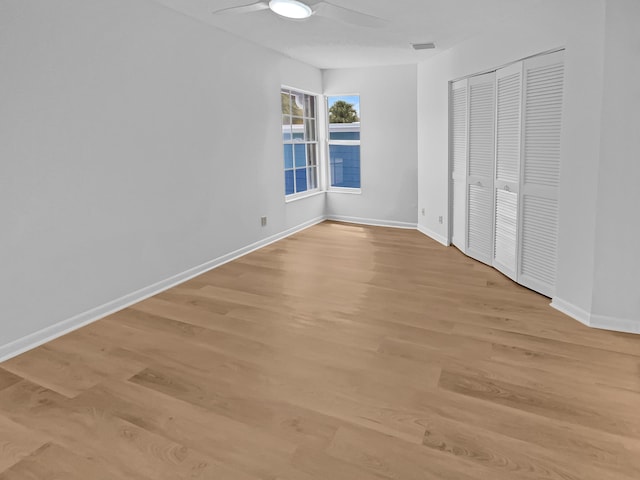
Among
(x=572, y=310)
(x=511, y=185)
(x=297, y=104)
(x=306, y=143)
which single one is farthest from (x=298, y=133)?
(x=572, y=310)

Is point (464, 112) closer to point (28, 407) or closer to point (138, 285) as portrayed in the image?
point (138, 285)

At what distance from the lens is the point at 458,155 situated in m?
5.36

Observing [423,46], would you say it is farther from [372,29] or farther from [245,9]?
[245,9]

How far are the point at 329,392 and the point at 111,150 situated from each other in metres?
2.44

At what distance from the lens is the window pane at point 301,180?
6844 millimetres

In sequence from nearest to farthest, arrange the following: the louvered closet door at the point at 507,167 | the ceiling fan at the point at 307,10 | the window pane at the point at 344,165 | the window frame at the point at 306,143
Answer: the ceiling fan at the point at 307,10, the louvered closet door at the point at 507,167, the window frame at the point at 306,143, the window pane at the point at 344,165

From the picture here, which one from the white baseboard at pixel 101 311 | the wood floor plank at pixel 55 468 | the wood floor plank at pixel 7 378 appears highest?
the white baseboard at pixel 101 311

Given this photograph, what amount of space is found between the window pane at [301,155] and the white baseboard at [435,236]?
195 centimetres

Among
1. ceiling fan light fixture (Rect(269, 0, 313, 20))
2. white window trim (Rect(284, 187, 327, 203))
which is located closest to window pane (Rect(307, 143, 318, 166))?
white window trim (Rect(284, 187, 327, 203))

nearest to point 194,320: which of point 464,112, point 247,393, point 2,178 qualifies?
point 247,393

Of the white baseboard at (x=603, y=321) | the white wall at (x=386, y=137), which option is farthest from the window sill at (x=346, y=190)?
the white baseboard at (x=603, y=321)

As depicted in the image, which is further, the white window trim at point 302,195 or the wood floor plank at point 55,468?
the white window trim at point 302,195

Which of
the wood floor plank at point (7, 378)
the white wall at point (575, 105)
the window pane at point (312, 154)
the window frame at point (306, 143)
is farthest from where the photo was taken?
the window pane at point (312, 154)

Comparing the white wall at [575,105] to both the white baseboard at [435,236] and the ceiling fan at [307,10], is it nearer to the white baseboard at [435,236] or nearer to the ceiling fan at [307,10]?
the ceiling fan at [307,10]
